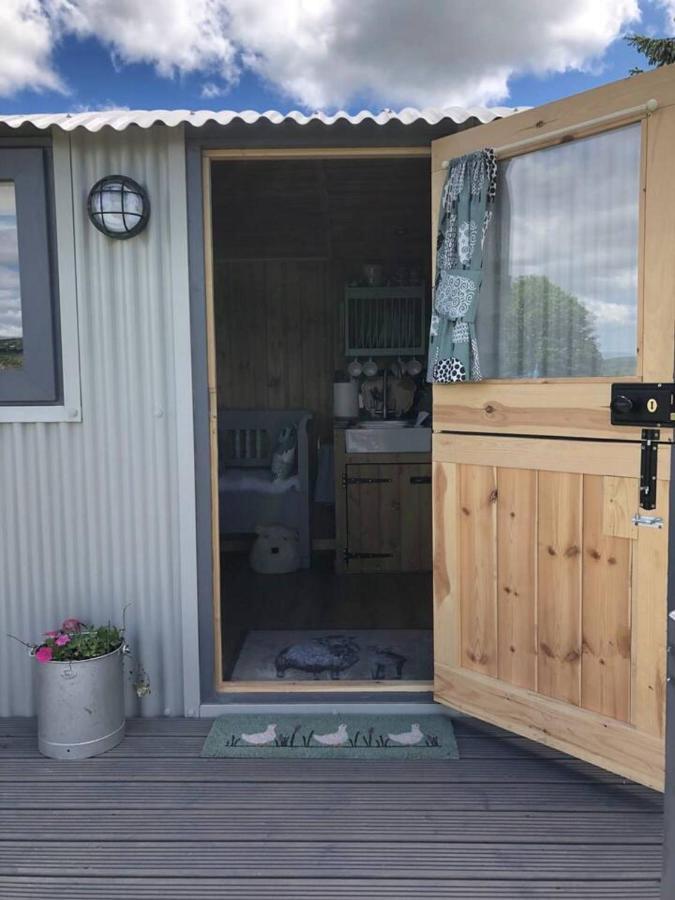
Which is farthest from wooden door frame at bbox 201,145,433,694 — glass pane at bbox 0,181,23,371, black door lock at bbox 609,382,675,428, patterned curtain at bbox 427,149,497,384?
black door lock at bbox 609,382,675,428

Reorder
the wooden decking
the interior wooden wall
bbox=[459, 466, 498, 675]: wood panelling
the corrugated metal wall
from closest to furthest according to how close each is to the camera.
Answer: the wooden decking
bbox=[459, 466, 498, 675]: wood panelling
the corrugated metal wall
the interior wooden wall

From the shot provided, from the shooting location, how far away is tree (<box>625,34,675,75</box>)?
15.6m

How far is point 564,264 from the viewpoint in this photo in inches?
93.7

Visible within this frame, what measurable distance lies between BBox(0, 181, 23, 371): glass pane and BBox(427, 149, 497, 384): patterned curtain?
1543mm

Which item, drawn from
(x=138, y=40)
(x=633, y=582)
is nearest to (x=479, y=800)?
(x=633, y=582)

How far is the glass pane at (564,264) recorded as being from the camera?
2.23 m

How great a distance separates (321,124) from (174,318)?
0.86 m

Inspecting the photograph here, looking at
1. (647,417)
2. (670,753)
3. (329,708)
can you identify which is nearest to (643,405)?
(647,417)

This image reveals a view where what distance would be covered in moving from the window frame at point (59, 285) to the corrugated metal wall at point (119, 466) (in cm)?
3

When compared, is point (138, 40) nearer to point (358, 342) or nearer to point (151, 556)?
point (358, 342)

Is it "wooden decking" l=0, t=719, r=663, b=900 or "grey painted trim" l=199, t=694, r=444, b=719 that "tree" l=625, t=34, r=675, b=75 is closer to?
"grey painted trim" l=199, t=694, r=444, b=719

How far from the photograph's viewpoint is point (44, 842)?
212cm

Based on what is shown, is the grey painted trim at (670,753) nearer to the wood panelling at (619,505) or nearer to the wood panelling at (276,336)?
the wood panelling at (619,505)

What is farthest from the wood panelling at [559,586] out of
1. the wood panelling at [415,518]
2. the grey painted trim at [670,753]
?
the wood panelling at [415,518]
